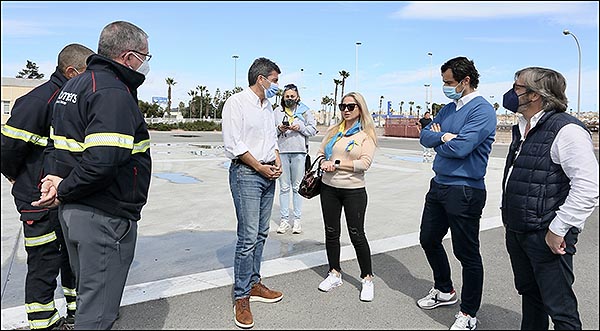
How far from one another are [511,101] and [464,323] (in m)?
1.76

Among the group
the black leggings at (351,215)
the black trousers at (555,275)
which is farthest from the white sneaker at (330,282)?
the black trousers at (555,275)

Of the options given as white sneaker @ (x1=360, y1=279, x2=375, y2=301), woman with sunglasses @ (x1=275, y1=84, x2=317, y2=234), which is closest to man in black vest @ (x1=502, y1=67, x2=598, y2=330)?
white sneaker @ (x1=360, y1=279, x2=375, y2=301)

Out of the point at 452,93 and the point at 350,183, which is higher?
the point at 452,93

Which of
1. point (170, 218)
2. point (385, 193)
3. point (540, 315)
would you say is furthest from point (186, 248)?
point (385, 193)

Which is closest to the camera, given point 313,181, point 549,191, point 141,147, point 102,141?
point 102,141

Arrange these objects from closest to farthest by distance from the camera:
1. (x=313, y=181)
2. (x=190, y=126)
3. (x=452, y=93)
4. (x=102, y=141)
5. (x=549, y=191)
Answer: (x=102, y=141), (x=549, y=191), (x=452, y=93), (x=313, y=181), (x=190, y=126)

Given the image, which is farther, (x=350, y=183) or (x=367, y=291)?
(x=350, y=183)

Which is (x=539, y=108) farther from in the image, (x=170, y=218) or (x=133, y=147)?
(x=170, y=218)

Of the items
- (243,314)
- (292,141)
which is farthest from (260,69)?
(292,141)

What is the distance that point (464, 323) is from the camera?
3783 mm

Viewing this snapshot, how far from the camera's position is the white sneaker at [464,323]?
3775 mm

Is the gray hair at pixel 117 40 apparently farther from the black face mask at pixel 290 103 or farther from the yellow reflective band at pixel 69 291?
the black face mask at pixel 290 103

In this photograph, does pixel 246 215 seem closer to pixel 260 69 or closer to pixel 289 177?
pixel 260 69

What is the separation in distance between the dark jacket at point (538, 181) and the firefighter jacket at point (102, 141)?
7.81 ft
